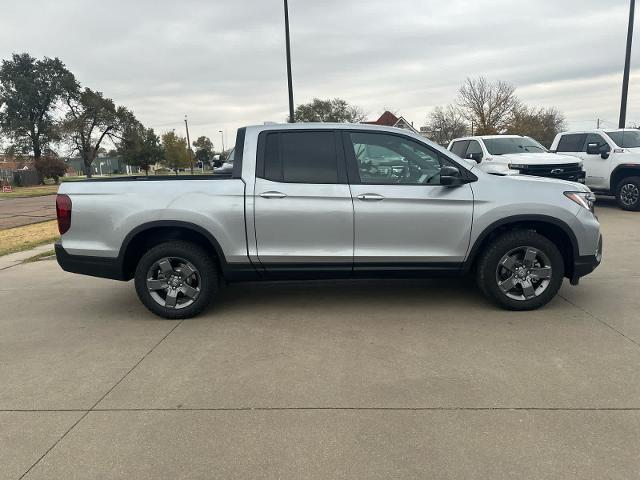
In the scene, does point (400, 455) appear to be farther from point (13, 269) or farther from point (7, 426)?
point (13, 269)

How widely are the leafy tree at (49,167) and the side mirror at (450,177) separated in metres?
51.5

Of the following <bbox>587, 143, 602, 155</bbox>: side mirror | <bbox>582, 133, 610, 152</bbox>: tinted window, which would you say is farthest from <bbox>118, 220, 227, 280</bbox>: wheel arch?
<bbox>582, 133, 610, 152</bbox>: tinted window

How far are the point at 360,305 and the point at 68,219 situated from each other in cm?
308

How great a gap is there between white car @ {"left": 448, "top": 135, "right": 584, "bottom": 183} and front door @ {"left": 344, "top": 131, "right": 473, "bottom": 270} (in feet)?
19.9

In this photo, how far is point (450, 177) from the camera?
453cm

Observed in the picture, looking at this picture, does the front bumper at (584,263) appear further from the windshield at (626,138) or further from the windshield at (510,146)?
the windshield at (626,138)

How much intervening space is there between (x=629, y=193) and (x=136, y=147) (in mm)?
51622

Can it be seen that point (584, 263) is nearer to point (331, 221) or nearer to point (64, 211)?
point (331, 221)

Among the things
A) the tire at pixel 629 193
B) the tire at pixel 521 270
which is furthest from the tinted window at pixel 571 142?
the tire at pixel 521 270

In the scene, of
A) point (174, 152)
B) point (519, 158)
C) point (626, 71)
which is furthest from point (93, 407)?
point (174, 152)

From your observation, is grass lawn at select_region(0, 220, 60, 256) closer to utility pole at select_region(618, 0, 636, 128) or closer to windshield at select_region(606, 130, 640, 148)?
windshield at select_region(606, 130, 640, 148)

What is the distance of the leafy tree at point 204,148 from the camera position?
9019 centimetres

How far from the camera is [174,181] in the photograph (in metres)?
4.72

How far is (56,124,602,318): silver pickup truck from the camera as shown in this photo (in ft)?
15.2
